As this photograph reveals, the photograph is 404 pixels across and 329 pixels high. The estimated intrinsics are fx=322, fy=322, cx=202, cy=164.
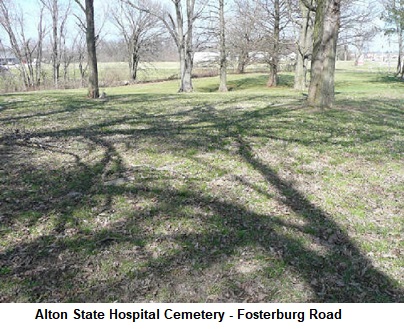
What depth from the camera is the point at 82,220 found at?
4.23 metres

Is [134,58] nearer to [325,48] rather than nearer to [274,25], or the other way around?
[274,25]

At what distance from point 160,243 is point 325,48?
7.86 metres

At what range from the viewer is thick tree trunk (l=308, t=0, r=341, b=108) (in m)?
8.90

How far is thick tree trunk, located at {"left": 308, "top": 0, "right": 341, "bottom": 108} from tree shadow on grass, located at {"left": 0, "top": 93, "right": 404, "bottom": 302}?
496 centimetres

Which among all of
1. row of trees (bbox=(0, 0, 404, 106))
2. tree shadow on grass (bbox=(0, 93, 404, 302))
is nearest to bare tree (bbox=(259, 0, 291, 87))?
row of trees (bbox=(0, 0, 404, 106))

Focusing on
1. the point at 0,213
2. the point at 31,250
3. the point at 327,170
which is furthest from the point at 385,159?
the point at 0,213

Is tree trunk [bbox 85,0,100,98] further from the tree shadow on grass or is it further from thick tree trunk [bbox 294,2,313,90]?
thick tree trunk [bbox 294,2,313,90]

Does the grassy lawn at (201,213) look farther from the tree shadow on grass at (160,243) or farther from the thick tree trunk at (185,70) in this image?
the thick tree trunk at (185,70)

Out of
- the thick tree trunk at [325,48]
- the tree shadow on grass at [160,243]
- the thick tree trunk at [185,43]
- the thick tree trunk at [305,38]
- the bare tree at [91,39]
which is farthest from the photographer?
the thick tree trunk at [185,43]

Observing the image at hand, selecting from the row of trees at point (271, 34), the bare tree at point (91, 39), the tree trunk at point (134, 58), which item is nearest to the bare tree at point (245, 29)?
the row of trees at point (271, 34)

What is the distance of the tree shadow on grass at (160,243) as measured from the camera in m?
3.17

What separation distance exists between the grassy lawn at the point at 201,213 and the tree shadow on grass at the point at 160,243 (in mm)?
15

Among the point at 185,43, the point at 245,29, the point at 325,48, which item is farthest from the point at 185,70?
the point at 325,48

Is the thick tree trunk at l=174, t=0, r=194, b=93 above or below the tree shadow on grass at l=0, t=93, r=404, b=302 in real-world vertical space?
above
